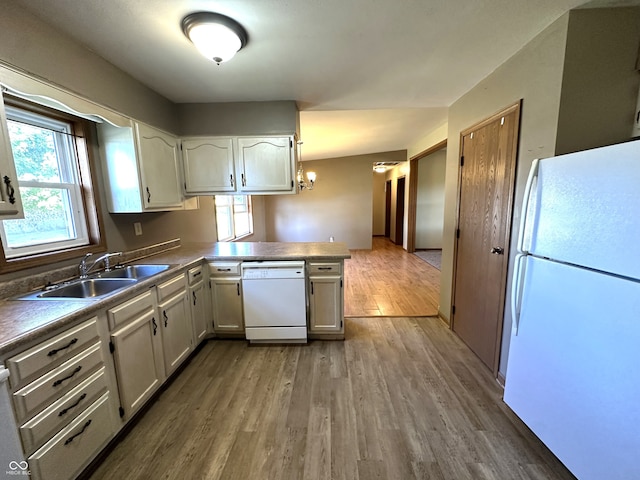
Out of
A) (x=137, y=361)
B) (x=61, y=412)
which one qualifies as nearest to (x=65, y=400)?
(x=61, y=412)

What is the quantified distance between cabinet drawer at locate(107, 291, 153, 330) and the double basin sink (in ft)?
0.34

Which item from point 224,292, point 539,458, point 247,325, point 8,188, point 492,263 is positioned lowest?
point 539,458

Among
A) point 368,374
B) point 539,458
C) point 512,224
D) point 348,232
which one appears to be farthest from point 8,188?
point 348,232

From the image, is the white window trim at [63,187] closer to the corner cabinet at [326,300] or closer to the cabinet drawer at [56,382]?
the cabinet drawer at [56,382]

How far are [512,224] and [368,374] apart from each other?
61.7 inches

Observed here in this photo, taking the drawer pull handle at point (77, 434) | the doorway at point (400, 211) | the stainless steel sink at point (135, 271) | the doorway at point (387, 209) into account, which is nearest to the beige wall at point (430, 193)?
the doorway at point (400, 211)

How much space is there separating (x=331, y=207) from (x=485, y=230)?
5089mm

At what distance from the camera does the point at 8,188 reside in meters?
1.24

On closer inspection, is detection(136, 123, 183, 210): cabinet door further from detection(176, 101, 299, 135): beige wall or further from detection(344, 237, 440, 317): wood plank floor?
detection(344, 237, 440, 317): wood plank floor

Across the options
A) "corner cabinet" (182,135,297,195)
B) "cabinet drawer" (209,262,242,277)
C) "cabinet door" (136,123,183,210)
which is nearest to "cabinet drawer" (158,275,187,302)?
"cabinet drawer" (209,262,242,277)

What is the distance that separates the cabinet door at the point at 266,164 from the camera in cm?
271

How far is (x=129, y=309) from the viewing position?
157 centimetres

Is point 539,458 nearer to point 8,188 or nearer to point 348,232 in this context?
point 8,188

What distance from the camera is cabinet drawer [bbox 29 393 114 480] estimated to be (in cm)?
110
